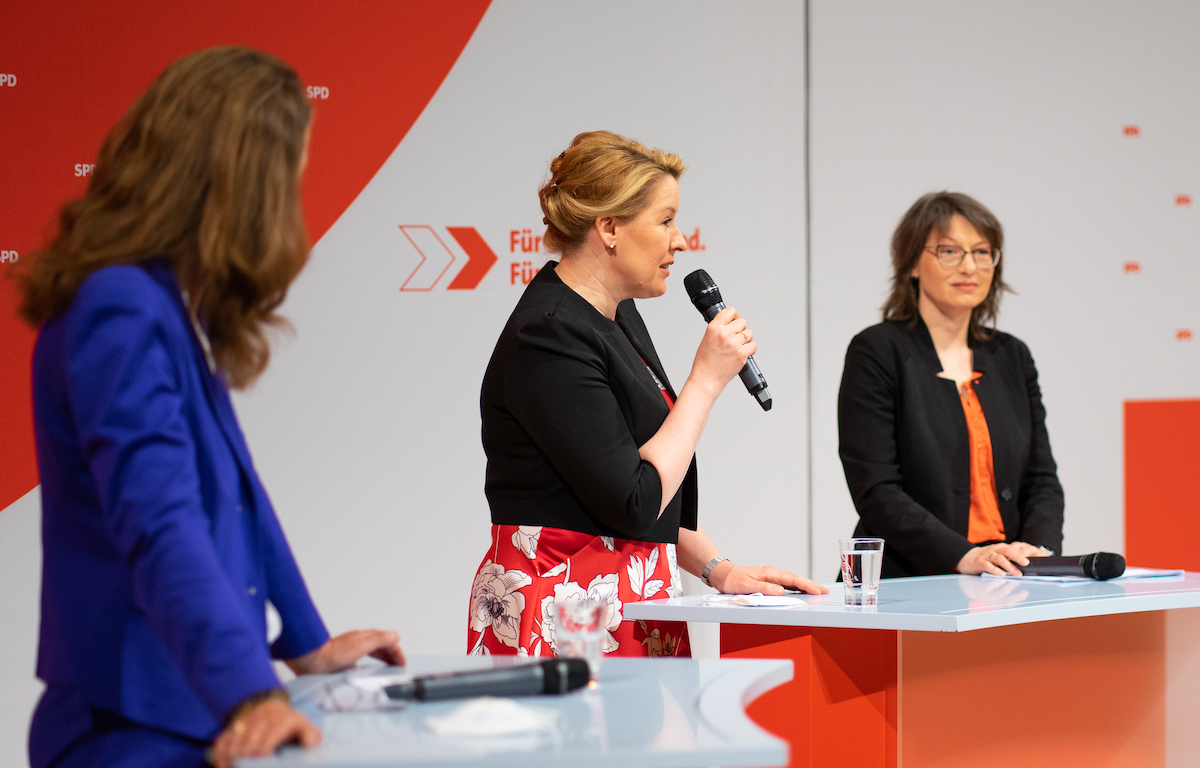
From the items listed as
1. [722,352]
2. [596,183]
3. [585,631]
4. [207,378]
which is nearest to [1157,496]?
[722,352]

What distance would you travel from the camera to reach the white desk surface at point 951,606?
5.74 ft

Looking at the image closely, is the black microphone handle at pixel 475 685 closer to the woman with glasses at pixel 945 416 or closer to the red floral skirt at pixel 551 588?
the red floral skirt at pixel 551 588

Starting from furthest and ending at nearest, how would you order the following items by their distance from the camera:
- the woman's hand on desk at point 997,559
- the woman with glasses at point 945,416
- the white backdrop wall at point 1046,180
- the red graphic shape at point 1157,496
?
the red graphic shape at point 1157,496 → the white backdrop wall at point 1046,180 → the woman with glasses at point 945,416 → the woman's hand on desk at point 997,559

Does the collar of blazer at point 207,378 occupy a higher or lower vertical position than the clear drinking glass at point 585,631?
higher

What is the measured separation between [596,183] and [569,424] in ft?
1.55

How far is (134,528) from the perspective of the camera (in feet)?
3.21

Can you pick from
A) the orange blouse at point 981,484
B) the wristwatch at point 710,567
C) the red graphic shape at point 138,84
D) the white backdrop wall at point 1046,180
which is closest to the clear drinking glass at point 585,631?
the wristwatch at point 710,567

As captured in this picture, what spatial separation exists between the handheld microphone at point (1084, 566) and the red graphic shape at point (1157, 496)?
214 cm

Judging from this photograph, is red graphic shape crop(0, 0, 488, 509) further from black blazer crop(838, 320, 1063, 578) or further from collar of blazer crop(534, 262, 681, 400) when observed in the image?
black blazer crop(838, 320, 1063, 578)

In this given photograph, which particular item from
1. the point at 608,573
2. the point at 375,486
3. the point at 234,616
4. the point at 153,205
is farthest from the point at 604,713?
the point at 375,486

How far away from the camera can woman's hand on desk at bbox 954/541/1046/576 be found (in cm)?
238

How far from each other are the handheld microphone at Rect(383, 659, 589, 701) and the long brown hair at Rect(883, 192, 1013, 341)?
190cm

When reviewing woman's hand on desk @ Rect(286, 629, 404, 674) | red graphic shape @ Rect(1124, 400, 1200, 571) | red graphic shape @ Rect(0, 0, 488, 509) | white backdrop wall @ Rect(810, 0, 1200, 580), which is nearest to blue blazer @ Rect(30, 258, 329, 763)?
woman's hand on desk @ Rect(286, 629, 404, 674)

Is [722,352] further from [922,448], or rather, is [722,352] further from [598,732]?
[598,732]
